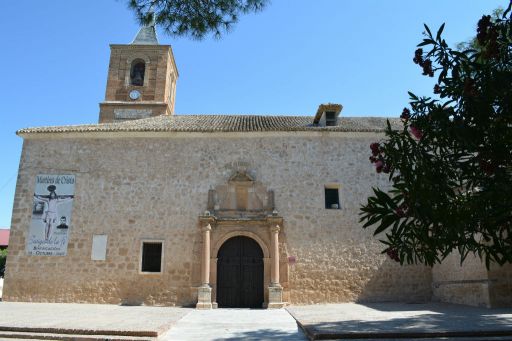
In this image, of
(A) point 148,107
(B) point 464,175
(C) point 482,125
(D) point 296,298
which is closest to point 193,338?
(B) point 464,175

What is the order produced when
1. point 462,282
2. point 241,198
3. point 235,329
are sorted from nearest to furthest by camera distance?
point 235,329 < point 462,282 < point 241,198

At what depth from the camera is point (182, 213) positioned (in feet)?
42.7

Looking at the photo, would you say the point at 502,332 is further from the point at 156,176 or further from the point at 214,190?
the point at 156,176

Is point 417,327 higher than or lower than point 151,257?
lower

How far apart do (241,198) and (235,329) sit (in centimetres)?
638

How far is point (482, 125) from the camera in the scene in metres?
4.12

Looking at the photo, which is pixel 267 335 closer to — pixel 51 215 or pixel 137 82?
pixel 51 215

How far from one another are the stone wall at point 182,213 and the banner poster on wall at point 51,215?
0.60 feet

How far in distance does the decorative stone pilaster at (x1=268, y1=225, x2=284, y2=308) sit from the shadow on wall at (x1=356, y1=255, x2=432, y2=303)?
2.49 meters

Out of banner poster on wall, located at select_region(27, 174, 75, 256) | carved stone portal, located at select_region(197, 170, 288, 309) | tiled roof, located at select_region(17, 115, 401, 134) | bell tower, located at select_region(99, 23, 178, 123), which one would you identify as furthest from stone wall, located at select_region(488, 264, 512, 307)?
bell tower, located at select_region(99, 23, 178, 123)

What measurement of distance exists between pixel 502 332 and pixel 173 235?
9174mm

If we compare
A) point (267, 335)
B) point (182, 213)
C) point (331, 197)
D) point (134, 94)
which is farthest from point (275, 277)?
point (134, 94)

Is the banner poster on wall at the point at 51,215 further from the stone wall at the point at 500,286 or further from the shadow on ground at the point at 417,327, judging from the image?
the stone wall at the point at 500,286

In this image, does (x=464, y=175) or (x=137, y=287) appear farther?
(x=137, y=287)
